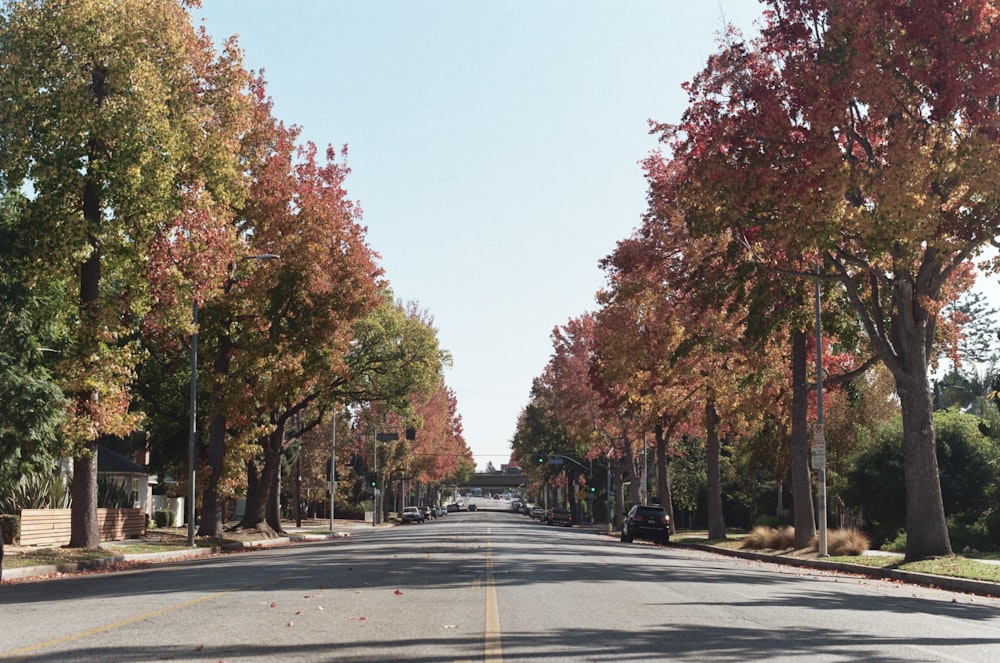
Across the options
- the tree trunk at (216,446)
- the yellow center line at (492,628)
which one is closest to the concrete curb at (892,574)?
the yellow center line at (492,628)

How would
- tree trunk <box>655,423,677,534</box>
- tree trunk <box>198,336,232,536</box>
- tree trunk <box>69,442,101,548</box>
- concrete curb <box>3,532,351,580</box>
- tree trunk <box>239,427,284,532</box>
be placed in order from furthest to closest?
tree trunk <box>655,423,677,534</box>
tree trunk <box>239,427,284,532</box>
tree trunk <box>198,336,232,536</box>
tree trunk <box>69,442,101,548</box>
concrete curb <box>3,532,351,580</box>

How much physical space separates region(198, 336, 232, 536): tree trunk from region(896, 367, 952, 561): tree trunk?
947 inches

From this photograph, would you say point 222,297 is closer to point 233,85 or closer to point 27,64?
point 233,85

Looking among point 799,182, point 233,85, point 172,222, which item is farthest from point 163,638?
point 233,85

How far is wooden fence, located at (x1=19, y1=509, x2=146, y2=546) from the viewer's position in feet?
117

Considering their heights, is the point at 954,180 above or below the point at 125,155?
below

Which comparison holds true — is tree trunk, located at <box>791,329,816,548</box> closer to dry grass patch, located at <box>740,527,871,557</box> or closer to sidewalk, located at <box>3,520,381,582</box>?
dry grass patch, located at <box>740,527,871,557</box>

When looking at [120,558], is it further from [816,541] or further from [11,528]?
[816,541]

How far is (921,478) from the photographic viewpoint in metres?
26.3

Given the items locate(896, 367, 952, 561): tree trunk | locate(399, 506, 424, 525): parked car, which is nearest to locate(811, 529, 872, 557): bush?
locate(896, 367, 952, 561): tree trunk

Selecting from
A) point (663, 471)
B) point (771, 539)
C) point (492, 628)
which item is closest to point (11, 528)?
point (771, 539)

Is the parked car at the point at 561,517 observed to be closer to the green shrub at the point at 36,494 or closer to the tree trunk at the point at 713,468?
the tree trunk at the point at 713,468

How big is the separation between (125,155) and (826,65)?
55.2 ft

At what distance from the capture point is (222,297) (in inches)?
1506
